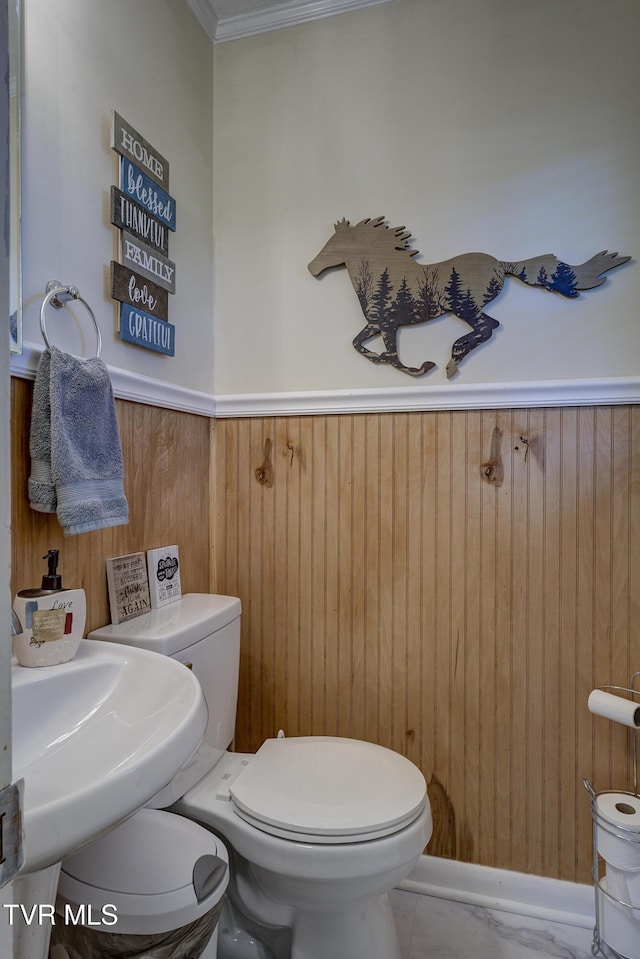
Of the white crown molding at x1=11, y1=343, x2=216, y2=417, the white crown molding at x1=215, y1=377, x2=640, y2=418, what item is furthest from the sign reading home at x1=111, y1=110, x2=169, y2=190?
the white crown molding at x1=215, y1=377, x2=640, y2=418

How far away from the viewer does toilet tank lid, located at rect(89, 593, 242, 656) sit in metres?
1.13

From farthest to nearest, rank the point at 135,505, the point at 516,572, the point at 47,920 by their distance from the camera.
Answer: the point at 516,572 → the point at 135,505 → the point at 47,920

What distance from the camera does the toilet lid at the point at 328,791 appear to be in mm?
1024

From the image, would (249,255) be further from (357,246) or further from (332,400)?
(332,400)

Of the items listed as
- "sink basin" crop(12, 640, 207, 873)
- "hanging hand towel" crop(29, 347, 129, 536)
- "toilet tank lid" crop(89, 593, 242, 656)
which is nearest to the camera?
"sink basin" crop(12, 640, 207, 873)

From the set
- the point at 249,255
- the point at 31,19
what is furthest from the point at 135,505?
the point at 31,19

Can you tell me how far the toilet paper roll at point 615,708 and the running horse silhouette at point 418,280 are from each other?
911mm

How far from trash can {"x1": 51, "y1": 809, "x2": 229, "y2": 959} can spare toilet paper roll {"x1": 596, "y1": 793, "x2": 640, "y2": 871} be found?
890mm

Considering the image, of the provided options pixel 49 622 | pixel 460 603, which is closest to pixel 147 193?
pixel 49 622

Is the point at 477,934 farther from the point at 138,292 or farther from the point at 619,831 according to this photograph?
the point at 138,292

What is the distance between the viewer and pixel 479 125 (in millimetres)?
1480

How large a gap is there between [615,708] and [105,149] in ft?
5.83

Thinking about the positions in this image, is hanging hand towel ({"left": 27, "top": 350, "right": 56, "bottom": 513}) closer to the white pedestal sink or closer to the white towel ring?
the white towel ring

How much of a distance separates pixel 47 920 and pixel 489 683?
3.66ft
